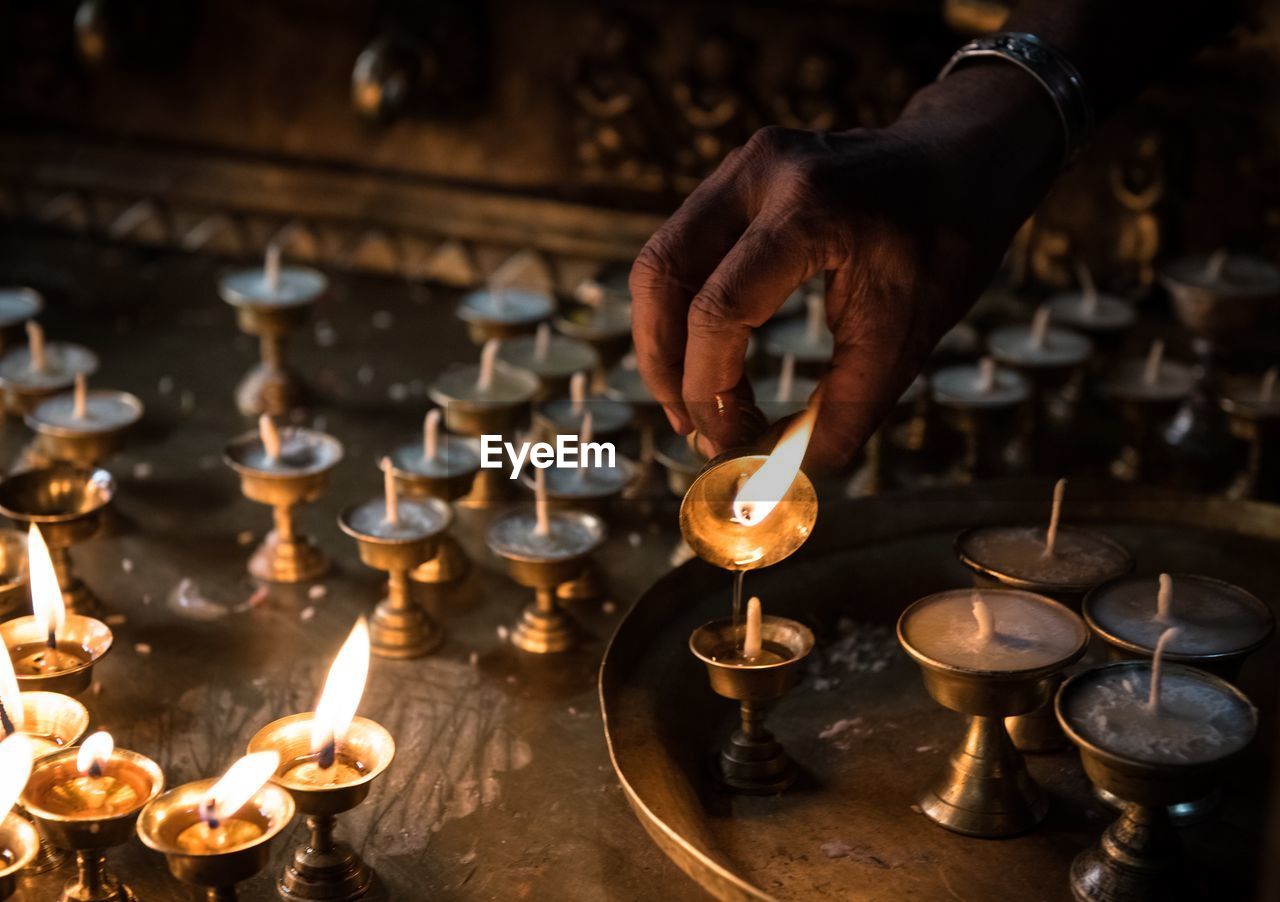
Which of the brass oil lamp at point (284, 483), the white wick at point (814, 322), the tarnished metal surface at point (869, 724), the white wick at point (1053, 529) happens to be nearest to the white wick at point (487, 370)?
the brass oil lamp at point (284, 483)

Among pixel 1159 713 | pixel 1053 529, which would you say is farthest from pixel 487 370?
pixel 1159 713

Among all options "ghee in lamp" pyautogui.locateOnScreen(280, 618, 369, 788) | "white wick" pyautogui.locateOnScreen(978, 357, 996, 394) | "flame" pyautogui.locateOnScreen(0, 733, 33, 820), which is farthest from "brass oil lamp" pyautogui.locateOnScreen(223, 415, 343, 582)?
"white wick" pyautogui.locateOnScreen(978, 357, 996, 394)

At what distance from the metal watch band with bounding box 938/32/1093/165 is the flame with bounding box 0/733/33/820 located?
1.13 m

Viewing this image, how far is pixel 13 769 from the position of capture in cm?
112

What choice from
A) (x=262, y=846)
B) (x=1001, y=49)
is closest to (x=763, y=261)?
(x=1001, y=49)

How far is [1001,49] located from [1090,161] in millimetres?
891

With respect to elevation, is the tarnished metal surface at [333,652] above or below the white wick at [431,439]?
below

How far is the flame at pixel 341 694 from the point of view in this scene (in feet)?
3.94

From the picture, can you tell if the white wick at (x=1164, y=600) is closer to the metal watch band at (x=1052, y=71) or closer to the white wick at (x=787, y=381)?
the metal watch band at (x=1052, y=71)

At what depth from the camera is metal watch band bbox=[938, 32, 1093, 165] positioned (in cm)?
156

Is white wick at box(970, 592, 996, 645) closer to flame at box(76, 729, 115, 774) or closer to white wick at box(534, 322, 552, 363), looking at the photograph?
flame at box(76, 729, 115, 774)

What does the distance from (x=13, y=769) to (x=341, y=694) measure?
0.25 meters

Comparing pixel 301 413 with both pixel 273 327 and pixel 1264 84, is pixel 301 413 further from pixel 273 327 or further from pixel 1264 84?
pixel 1264 84

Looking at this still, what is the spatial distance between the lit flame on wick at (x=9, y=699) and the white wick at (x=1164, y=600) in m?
0.95
